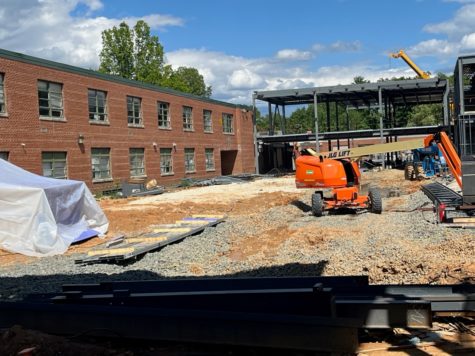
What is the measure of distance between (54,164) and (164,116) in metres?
13.6

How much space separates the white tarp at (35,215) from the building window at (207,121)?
31369 mm

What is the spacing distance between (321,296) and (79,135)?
84.3ft

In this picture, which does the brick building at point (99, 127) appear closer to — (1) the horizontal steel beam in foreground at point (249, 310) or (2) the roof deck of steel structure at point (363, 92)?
(2) the roof deck of steel structure at point (363, 92)

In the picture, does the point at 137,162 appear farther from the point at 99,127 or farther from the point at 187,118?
the point at 187,118

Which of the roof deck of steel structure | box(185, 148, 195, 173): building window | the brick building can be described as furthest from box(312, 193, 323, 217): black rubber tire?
the roof deck of steel structure

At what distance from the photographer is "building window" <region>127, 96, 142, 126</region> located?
3478 centimetres

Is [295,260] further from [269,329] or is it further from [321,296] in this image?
[269,329]

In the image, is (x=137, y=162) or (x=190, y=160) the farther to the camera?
(x=190, y=160)

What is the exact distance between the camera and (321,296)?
18.1ft

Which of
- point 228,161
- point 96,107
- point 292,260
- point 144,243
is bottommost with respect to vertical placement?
point 292,260

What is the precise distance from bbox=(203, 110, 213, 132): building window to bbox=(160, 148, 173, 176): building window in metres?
7.56

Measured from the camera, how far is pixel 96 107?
102 feet

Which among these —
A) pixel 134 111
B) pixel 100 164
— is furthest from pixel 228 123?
pixel 100 164

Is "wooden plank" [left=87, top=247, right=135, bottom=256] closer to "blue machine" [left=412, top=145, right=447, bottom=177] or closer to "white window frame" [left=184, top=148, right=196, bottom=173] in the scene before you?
"blue machine" [left=412, top=145, right=447, bottom=177]
